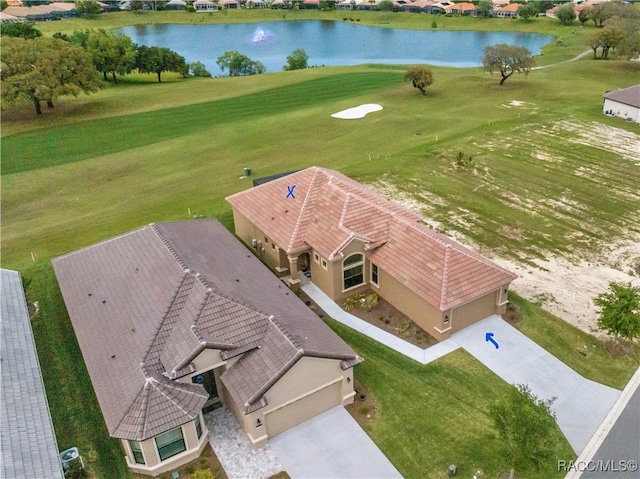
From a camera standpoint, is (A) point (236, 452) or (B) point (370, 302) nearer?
(A) point (236, 452)

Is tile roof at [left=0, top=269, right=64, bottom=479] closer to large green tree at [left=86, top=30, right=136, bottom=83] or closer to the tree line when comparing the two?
the tree line

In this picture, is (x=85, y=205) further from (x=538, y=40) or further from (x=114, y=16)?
(x=114, y=16)

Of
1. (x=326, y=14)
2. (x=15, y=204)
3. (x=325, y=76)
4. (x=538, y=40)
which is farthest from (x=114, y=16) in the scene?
(x=15, y=204)

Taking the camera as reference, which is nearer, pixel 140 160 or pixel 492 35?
pixel 140 160

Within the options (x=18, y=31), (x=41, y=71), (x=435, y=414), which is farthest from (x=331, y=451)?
(x=18, y=31)

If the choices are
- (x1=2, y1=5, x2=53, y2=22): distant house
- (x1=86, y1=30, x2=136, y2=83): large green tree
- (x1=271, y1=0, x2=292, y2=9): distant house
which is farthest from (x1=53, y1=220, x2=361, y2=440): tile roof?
(x1=271, y1=0, x2=292, y2=9): distant house

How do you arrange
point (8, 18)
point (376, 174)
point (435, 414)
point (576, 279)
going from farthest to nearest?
1. point (8, 18)
2. point (376, 174)
3. point (576, 279)
4. point (435, 414)

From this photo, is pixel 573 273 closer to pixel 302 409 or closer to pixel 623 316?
pixel 623 316
